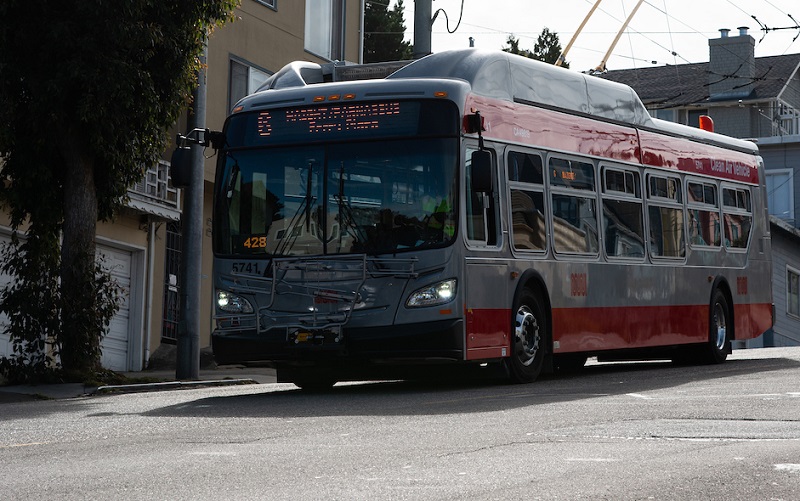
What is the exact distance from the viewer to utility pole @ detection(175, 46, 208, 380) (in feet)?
66.3

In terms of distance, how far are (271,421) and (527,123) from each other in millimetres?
5595

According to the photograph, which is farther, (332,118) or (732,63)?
(732,63)

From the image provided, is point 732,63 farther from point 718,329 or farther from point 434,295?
point 434,295

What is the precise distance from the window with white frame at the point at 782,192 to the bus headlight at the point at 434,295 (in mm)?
38050

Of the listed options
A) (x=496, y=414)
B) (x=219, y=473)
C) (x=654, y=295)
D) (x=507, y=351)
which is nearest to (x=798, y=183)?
(x=654, y=295)

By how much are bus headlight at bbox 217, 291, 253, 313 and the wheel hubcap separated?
2.78 m

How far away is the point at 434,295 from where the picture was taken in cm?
1432

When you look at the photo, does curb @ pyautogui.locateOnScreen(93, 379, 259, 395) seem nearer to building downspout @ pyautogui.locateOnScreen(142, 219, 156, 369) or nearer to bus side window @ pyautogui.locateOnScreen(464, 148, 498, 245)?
bus side window @ pyautogui.locateOnScreen(464, 148, 498, 245)

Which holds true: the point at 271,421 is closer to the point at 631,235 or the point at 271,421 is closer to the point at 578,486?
Result: the point at 578,486

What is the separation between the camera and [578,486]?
7395 millimetres

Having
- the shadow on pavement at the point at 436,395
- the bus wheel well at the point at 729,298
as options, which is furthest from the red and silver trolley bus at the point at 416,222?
the bus wheel well at the point at 729,298

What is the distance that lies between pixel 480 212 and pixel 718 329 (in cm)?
691

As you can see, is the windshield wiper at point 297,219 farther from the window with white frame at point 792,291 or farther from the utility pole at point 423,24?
the window with white frame at point 792,291

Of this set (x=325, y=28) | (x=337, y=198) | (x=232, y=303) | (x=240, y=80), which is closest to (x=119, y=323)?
(x=240, y=80)
